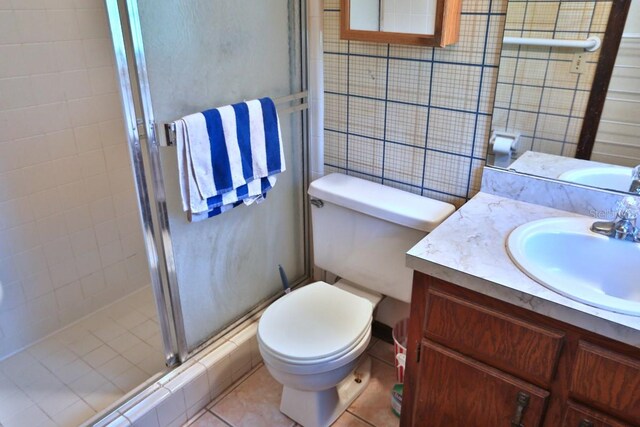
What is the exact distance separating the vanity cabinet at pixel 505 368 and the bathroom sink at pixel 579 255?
16cm

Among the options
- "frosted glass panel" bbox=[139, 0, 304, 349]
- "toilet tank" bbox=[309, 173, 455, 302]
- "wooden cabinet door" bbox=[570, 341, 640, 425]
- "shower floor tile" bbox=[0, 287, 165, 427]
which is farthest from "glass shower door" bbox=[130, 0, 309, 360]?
"wooden cabinet door" bbox=[570, 341, 640, 425]

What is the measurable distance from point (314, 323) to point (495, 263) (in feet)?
2.19

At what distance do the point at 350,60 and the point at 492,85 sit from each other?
542mm

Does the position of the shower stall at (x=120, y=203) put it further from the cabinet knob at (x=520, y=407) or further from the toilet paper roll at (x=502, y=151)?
the cabinet knob at (x=520, y=407)

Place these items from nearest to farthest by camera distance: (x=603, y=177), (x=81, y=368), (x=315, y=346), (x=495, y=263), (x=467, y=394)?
1. (x=495, y=263)
2. (x=467, y=394)
3. (x=603, y=177)
4. (x=315, y=346)
5. (x=81, y=368)

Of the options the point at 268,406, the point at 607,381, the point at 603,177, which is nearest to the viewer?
the point at 607,381

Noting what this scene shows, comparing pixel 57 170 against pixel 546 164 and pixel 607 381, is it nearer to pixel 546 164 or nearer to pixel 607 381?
pixel 546 164

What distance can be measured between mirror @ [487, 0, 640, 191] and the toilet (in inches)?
13.8

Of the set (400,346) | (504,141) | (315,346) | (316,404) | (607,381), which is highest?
(504,141)

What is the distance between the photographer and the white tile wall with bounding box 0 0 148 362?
188cm

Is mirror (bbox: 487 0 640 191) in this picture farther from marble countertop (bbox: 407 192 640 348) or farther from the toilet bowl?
the toilet bowl

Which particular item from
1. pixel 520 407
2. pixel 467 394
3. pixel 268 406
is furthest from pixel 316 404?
pixel 520 407

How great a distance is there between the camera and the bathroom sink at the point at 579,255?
1.26m

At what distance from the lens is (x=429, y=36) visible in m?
1.50
